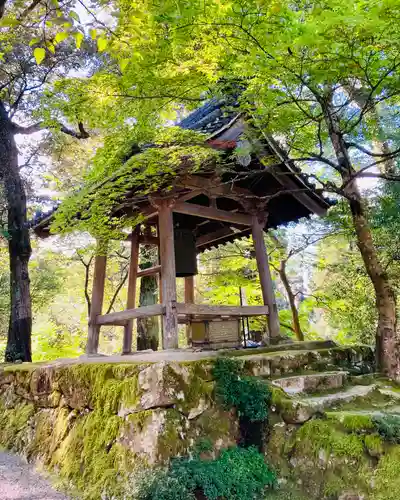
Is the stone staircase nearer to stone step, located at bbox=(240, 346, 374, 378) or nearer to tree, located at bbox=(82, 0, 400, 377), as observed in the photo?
stone step, located at bbox=(240, 346, 374, 378)

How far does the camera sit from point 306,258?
10.6 m

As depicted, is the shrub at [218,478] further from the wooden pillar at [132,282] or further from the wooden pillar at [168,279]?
the wooden pillar at [132,282]

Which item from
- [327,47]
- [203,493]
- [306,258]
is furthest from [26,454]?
[306,258]

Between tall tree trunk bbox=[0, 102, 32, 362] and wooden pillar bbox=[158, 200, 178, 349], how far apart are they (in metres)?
4.08

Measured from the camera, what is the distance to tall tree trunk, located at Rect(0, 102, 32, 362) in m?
7.95

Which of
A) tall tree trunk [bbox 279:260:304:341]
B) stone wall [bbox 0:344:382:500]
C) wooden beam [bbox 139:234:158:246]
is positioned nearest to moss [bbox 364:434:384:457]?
stone wall [bbox 0:344:382:500]

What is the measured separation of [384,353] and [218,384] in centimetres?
274

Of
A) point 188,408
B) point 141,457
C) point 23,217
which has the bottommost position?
point 141,457

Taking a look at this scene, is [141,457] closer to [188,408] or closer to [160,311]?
[188,408]

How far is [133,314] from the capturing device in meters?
5.68

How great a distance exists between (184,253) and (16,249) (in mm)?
4063

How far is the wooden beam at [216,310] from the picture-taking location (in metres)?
5.36

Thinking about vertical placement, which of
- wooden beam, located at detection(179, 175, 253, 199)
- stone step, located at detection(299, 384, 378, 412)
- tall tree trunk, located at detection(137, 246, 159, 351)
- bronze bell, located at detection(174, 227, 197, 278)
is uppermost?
wooden beam, located at detection(179, 175, 253, 199)

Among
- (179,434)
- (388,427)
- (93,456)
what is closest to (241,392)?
(179,434)
